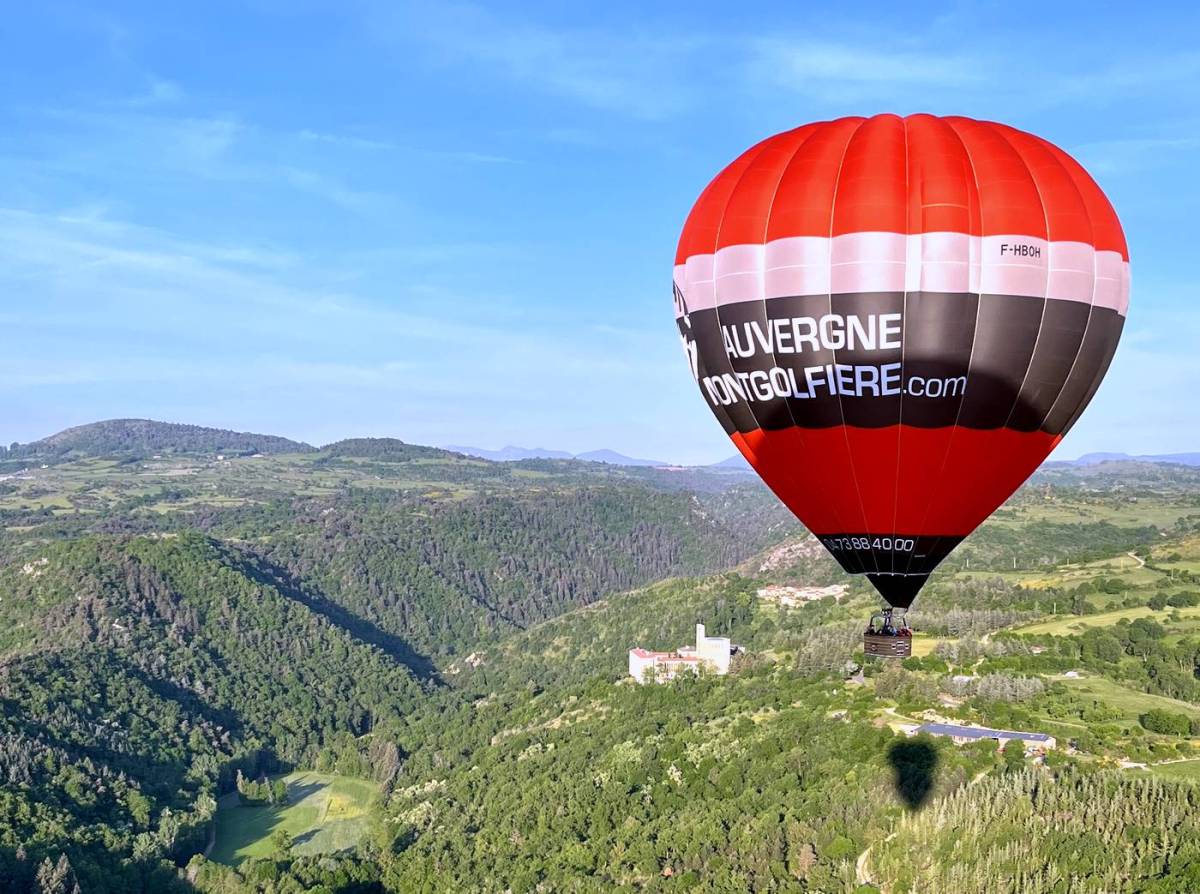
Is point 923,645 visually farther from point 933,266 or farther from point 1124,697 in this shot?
point 933,266

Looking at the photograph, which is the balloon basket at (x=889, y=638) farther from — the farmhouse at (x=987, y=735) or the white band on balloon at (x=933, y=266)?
the farmhouse at (x=987, y=735)

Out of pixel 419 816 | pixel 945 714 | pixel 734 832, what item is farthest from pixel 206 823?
pixel 945 714

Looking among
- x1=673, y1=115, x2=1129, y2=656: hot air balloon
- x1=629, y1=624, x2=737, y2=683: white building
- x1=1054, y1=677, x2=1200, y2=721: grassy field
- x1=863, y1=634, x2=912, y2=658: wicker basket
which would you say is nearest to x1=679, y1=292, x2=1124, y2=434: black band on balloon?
x1=673, y1=115, x2=1129, y2=656: hot air balloon

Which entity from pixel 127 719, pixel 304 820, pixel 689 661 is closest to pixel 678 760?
pixel 689 661

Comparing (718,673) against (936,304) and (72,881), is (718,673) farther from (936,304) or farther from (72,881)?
(936,304)

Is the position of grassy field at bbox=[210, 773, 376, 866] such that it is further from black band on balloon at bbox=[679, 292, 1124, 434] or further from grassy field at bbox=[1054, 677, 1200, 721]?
black band on balloon at bbox=[679, 292, 1124, 434]

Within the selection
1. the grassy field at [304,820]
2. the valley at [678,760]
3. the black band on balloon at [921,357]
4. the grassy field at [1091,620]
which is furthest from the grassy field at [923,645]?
the black band on balloon at [921,357]
